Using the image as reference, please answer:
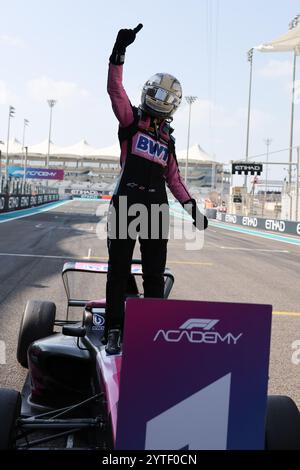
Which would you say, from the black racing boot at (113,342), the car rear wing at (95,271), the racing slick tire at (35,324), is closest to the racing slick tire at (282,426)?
the black racing boot at (113,342)

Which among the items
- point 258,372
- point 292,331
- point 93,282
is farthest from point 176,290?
point 258,372

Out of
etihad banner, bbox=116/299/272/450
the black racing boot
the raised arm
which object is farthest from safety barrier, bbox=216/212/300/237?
etihad banner, bbox=116/299/272/450

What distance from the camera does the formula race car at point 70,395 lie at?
2283 mm

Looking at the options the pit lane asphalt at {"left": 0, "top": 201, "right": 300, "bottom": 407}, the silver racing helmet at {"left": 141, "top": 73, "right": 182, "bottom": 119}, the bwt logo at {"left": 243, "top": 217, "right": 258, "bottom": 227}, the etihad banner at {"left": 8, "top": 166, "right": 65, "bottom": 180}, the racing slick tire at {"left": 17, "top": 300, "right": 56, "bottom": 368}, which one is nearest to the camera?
the silver racing helmet at {"left": 141, "top": 73, "right": 182, "bottom": 119}

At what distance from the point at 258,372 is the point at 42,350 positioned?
1603 mm

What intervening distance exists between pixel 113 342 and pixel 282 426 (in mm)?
904

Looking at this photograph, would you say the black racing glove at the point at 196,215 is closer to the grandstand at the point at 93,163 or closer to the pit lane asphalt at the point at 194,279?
the pit lane asphalt at the point at 194,279

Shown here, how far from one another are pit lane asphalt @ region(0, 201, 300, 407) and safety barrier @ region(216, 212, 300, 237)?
8.29m

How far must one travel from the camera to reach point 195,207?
351cm

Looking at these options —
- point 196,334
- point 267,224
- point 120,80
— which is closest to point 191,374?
point 196,334

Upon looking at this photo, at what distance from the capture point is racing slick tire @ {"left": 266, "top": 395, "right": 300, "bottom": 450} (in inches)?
87.4

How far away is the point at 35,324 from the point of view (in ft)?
13.0

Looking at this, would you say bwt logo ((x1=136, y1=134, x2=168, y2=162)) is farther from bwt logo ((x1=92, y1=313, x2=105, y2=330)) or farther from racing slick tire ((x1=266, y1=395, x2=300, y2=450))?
racing slick tire ((x1=266, y1=395, x2=300, y2=450))
